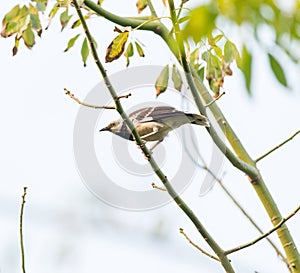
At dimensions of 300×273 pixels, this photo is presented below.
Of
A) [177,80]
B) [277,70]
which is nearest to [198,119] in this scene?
[177,80]

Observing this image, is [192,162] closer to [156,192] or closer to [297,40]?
[156,192]

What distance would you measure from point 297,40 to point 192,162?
318 cm

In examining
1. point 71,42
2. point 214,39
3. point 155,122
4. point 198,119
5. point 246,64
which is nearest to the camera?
point 246,64

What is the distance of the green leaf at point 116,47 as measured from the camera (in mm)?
4414

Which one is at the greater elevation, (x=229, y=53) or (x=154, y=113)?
(x=229, y=53)

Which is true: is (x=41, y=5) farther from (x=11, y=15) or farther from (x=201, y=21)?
(x=201, y=21)

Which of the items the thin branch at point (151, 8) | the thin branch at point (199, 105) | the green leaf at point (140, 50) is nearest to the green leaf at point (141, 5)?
the thin branch at point (151, 8)

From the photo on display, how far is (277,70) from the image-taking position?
6.76 ft

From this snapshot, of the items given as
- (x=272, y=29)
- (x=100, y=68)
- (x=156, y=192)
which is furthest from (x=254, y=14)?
(x=156, y=192)

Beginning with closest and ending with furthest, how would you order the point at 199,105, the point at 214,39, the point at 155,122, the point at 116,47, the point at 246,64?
1. the point at 246,64
2. the point at 116,47
3. the point at 199,105
4. the point at 214,39
5. the point at 155,122

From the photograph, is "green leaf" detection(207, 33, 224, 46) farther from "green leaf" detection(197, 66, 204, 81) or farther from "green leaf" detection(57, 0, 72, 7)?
"green leaf" detection(57, 0, 72, 7)

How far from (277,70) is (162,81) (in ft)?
9.46

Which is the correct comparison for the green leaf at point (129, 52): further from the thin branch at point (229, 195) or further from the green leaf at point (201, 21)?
the green leaf at point (201, 21)

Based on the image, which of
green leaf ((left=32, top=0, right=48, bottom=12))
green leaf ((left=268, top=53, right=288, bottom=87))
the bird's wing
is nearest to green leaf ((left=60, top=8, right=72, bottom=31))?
green leaf ((left=32, top=0, right=48, bottom=12))
